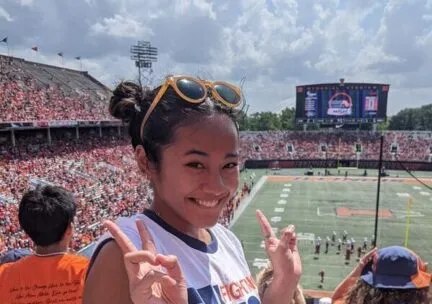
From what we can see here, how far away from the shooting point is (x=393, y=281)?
2201mm

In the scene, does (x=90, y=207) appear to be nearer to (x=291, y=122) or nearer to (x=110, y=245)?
(x=110, y=245)

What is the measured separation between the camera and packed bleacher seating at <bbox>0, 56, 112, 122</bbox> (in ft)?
97.4

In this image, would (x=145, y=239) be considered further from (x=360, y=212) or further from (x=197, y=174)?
(x=360, y=212)

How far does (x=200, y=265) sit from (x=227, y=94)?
715 mm

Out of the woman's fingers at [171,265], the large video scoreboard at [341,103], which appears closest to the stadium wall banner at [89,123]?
the large video scoreboard at [341,103]

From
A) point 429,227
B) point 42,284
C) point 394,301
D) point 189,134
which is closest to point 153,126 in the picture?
point 189,134

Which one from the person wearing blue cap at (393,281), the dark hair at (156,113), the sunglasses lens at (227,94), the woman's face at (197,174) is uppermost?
the sunglasses lens at (227,94)

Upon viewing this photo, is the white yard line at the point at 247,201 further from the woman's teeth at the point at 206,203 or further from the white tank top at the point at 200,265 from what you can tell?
the woman's teeth at the point at 206,203

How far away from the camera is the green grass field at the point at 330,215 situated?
739 inches

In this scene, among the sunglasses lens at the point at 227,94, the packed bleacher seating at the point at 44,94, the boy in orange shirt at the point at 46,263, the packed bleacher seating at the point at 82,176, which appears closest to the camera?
the sunglasses lens at the point at 227,94

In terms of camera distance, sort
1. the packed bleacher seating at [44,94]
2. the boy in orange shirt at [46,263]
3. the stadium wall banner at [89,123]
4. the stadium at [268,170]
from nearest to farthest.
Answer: the boy in orange shirt at [46,263], the stadium at [268,170], the packed bleacher seating at [44,94], the stadium wall banner at [89,123]

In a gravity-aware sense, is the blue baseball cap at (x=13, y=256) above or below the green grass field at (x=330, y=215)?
above

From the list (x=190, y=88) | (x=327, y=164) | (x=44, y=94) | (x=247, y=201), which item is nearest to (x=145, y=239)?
(x=190, y=88)

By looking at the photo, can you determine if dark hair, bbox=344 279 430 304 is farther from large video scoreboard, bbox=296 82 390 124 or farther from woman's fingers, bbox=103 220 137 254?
large video scoreboard, bbox=296 82 390 124
